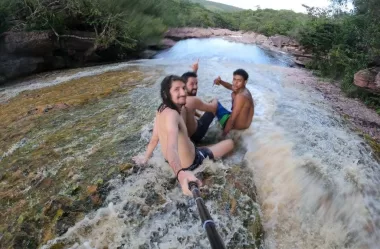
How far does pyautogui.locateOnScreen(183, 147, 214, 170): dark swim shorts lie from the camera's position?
3.20 metres

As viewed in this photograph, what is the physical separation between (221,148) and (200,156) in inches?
16.6

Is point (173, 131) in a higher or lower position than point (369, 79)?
higher

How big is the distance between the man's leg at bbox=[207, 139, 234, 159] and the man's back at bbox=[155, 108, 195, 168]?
0.46m

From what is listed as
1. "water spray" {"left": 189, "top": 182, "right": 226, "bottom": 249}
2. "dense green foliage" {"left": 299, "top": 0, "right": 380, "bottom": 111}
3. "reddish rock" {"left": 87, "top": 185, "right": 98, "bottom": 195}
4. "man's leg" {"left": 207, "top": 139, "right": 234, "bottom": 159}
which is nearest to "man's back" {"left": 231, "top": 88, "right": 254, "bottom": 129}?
"man's leg" {"left": 207, "top": 139, "right": 234, "bottom": 159}

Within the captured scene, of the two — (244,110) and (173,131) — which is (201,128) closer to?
(244,110)

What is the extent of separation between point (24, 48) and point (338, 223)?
10.1m

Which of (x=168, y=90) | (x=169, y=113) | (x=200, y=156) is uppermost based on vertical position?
(x=168, y=90)

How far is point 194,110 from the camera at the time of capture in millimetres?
3895

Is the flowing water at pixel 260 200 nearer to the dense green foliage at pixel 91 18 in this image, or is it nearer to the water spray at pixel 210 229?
the water spray at pixel 210 229

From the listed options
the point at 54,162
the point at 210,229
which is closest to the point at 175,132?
the point at 210,229

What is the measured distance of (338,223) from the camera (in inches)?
115

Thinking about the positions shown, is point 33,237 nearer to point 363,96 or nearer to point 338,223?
point 338,223

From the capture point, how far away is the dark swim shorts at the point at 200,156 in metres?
3.20

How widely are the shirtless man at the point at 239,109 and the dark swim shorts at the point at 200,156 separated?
0.85m
